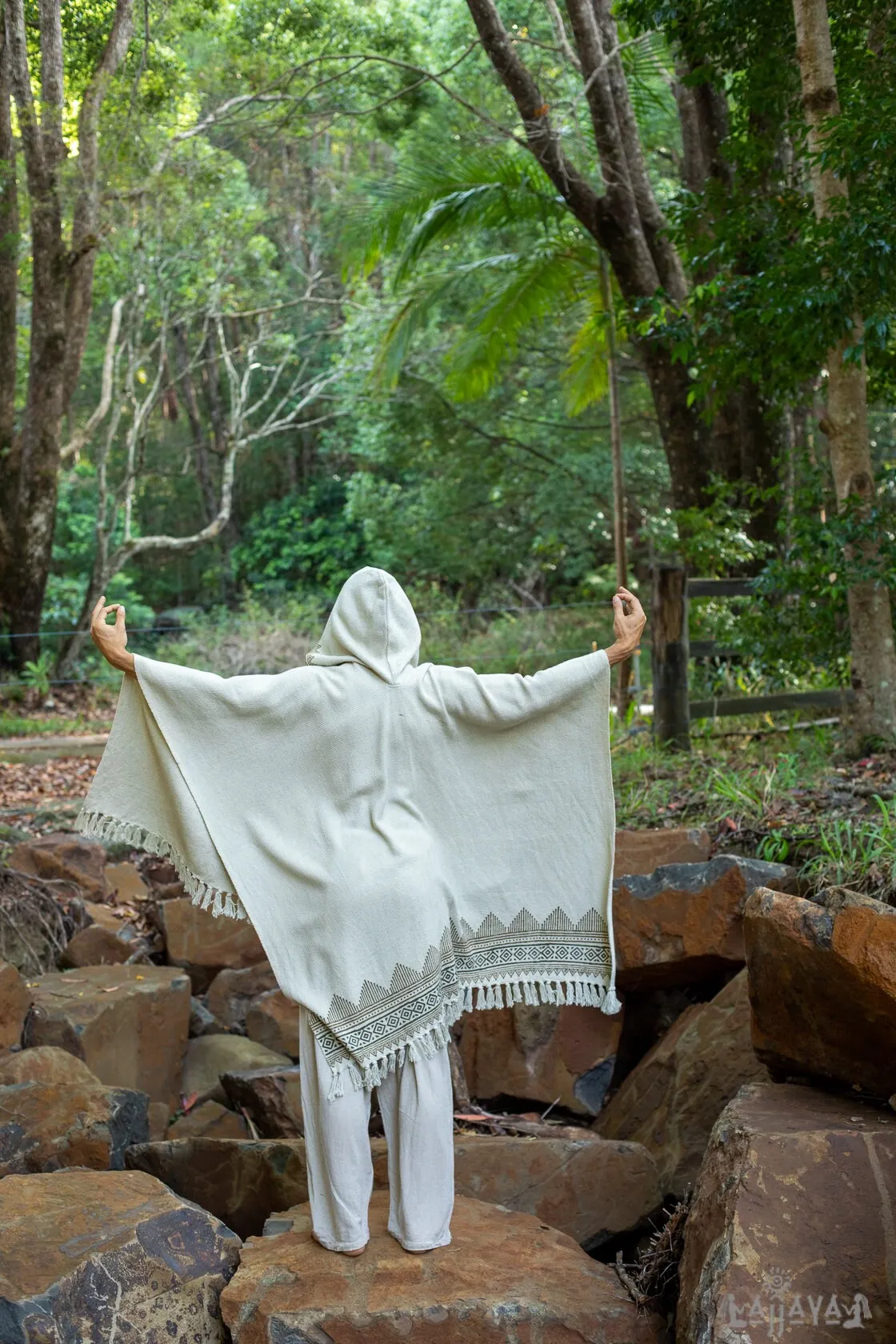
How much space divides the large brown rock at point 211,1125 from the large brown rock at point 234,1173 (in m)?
0.58

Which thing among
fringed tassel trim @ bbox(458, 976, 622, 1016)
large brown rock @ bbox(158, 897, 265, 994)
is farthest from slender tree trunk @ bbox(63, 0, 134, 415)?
fringed tassel trim @ bbox(458, 976, 622, 1016)

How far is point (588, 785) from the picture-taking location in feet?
11.4

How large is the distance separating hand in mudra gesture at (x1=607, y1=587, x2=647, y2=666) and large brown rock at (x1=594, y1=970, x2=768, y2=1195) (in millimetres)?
1572

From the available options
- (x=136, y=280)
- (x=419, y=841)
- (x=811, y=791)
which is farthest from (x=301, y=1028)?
(x=136, y=280)

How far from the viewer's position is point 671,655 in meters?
7.58

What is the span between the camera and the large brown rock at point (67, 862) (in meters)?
6.73

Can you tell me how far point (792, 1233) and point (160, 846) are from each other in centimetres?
190

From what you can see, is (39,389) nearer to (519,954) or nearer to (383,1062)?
(519,954)

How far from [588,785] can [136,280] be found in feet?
49.7

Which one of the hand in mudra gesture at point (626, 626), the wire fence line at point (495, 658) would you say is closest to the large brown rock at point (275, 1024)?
the hand in mudra gesture at point (626, 626)

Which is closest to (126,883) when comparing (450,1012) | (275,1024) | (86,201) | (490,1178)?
(275,1024)

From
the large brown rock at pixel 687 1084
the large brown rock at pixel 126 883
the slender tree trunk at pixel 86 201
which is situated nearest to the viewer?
the large brown rock at pixel 687 1084

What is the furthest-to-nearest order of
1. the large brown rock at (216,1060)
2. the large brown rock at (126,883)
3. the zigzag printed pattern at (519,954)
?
the large brown rock at (126,883)
the large brown rock at (216,1060)
the zigzag printed pattern at (519,954)

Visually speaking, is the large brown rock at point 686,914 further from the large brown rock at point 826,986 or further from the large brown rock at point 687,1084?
the large brown rock at point 826,986
